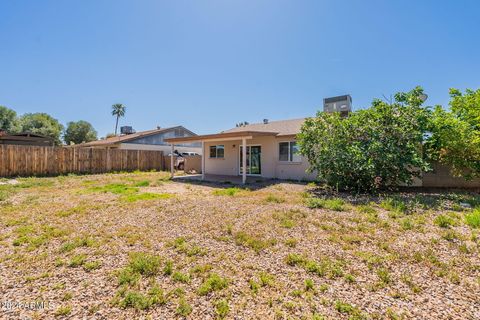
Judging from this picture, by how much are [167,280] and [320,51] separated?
12.3m

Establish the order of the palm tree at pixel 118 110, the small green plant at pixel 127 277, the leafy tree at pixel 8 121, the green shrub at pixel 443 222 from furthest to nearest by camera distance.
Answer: the palm tree at pixel 118 110, the leafy tree at pixel 8 121, the green shrub at pixel 443 222, the small green plant at pixel 127 277

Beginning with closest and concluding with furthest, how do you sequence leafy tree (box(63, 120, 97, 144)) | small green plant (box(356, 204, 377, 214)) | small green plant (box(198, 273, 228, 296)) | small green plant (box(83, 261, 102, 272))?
1. small green plant (box(198, 273, 228, 296))
2. small green plant (box(83, 261, 102, 272))
3. small green plant (box(356, 204, 377, 214))
4. leafy tree (box(63, 120, 97, 144))

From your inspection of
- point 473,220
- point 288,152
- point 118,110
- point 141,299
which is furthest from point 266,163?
point 118,110

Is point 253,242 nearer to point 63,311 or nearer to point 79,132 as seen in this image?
point 63,311

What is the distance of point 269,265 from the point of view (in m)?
3.32

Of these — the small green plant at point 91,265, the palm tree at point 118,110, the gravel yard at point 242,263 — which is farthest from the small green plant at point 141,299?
the palm tree at point 118,110

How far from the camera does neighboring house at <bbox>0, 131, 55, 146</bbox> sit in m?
21.1

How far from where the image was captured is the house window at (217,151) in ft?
51.3

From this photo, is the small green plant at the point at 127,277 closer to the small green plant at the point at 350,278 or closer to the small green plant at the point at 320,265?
the small green plant at the point at 320,265

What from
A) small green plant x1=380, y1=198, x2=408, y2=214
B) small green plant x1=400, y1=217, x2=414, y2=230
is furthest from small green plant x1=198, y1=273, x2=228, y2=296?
small green plant x1=380, y1=198, x2=408, y2=214

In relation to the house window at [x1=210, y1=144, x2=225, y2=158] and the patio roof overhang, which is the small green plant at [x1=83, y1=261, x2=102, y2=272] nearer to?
the patio roof overhang

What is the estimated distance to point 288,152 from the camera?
12.4m

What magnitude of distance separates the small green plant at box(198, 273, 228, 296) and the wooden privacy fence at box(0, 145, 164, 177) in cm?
1575

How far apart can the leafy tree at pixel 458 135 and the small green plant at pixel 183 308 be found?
9.38 m
